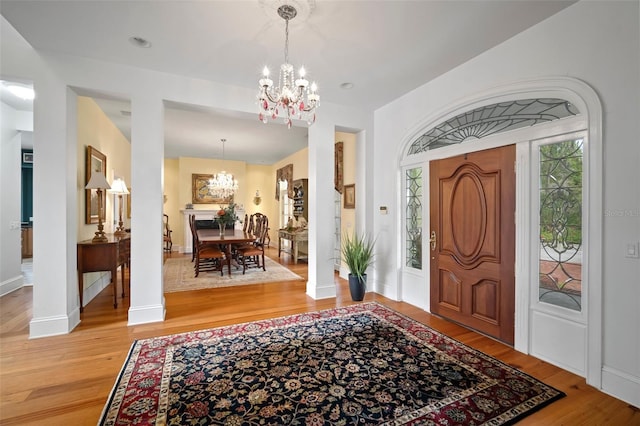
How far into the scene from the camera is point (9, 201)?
4473mm

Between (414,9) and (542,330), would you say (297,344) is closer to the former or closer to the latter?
(542,330)

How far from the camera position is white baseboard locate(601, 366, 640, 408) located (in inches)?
75.2

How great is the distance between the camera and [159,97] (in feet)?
11.1

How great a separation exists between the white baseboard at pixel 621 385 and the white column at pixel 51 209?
4800 mm

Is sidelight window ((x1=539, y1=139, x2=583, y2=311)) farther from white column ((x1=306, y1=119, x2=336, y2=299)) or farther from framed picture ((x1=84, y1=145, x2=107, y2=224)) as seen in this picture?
framed picture ((x1=84, y1=145, x2=107, y2=224))

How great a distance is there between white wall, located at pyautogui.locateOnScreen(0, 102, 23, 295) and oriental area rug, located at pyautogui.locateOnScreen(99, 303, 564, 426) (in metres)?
3.42

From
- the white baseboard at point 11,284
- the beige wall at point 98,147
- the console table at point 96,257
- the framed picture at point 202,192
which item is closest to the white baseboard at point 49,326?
the console table at point 96,257

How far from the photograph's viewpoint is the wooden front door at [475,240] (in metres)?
2.80

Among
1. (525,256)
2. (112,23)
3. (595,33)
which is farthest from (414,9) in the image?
(112,23)

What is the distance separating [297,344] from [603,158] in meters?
2.89

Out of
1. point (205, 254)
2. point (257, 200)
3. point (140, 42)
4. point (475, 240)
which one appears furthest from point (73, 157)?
point (257, 200)

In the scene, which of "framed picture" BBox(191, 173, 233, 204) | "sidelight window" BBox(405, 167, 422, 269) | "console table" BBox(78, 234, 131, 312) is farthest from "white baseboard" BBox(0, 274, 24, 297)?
"sidelight window" BBox(405, 167, 422, 269)

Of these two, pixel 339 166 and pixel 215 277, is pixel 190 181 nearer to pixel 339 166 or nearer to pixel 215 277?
pixel 215 277

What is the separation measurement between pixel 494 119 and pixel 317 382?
9.84 feet
